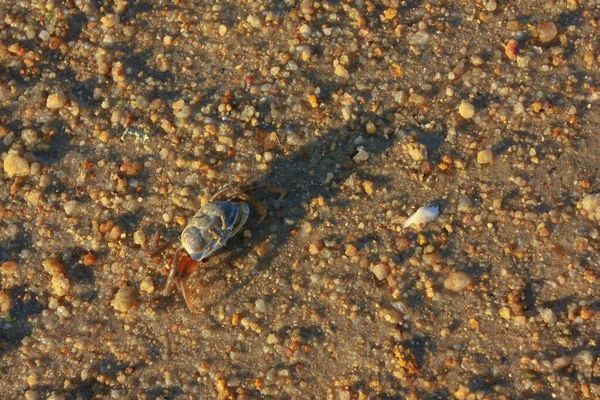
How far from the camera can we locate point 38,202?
409 centimetres

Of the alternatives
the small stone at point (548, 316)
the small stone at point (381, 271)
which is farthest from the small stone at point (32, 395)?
the small stone at point (548, 316)

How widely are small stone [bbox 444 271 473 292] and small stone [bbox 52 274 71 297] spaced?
2298 millimetres

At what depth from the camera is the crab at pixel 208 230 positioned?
12.3 ft

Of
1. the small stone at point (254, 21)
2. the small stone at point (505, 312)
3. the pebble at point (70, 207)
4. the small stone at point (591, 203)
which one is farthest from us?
the small stone at point (254, 21)

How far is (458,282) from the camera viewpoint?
3.69 m

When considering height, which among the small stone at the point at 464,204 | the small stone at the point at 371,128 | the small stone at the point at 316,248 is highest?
the small stone at the point at 371,128

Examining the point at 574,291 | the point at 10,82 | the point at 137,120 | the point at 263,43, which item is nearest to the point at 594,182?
the point at 574,291

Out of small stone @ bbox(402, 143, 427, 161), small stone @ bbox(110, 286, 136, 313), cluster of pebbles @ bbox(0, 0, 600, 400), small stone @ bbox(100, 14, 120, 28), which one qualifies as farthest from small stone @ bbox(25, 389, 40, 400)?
small stone @ bbox(402, 143, 427, 161)

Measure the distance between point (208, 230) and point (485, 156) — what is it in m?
1.73

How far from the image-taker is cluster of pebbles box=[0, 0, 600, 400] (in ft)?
12.0

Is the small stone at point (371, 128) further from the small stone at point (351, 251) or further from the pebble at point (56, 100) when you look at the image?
the pebble at point (56, 100)

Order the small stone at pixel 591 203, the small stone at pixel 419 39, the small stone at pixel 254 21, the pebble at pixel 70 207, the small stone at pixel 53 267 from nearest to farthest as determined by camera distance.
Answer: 1. the small stone at pixel 591 203
2. the small stone at pixel 53 267
3. the pebble at pixel 70 207
4. the small stone at pixel 419 39
5. the small stone at pixel 254 21

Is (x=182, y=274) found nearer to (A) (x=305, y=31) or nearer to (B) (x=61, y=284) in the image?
(B) (x=61, y=284)

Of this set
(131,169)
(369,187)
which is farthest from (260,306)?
(131,169)
